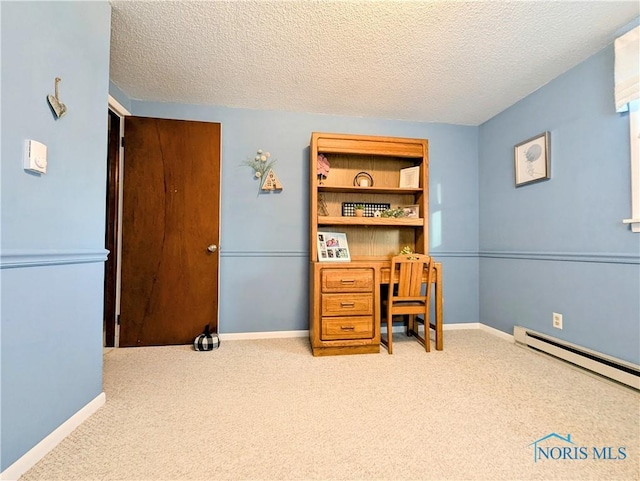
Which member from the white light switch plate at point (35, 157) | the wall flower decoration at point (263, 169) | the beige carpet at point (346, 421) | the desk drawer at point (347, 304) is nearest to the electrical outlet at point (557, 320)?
the beige carpet at point (346, 421)

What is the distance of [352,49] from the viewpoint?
70.8 inches

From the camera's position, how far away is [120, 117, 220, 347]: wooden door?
2320mm

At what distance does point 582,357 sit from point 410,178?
1.87 m

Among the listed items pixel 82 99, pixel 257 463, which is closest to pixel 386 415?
pixel 257 463

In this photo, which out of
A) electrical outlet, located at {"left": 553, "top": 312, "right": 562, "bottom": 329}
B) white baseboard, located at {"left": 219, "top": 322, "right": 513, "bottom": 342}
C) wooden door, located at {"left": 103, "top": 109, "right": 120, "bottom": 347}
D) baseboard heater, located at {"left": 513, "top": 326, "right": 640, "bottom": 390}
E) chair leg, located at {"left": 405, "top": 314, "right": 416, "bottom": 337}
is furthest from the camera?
chair leg, located at {"left": 405, "top": 314, "right": 416, "bottom": 337}

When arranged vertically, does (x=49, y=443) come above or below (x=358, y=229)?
below

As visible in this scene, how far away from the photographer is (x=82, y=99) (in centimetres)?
131

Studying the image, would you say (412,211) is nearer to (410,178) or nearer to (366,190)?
(410,178)

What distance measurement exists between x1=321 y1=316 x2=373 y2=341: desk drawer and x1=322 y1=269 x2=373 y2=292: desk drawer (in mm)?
234

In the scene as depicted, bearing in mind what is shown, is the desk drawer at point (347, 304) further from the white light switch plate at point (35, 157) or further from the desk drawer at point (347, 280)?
the white light switch plate at point (35, 157)

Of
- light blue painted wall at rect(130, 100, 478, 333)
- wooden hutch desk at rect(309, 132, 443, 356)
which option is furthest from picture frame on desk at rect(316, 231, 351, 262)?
light blue painted wall at rect(130, 100, 478, 333)

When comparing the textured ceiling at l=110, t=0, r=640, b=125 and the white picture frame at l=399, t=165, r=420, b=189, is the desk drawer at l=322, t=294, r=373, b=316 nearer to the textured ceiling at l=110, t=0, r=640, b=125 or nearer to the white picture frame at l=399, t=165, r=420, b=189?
the white picture frame at l=399, t=165, r=420, b=189

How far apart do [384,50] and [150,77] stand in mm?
1777

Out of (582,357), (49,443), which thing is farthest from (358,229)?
(49,443)
